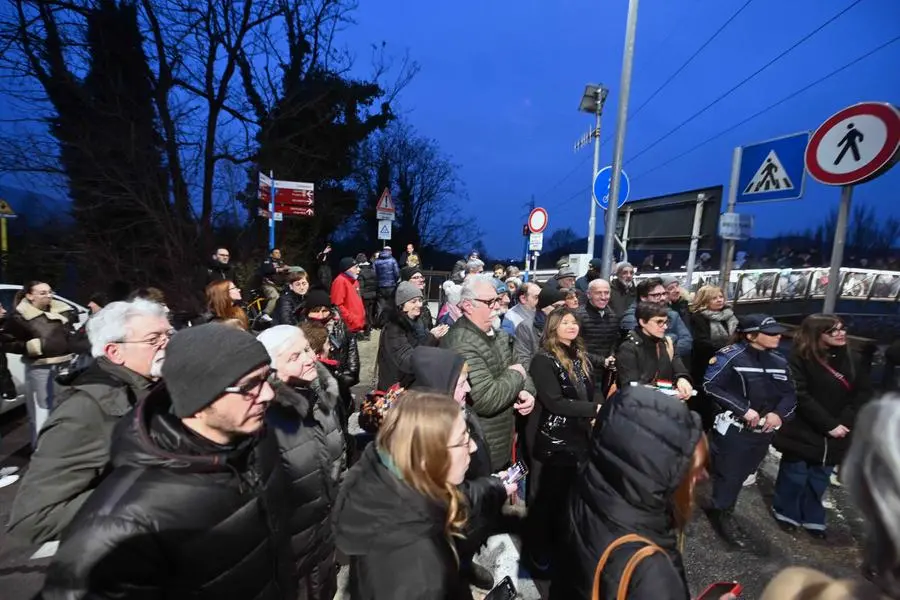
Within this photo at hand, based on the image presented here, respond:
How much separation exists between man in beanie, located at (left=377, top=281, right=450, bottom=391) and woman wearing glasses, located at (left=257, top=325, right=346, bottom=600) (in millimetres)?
1803

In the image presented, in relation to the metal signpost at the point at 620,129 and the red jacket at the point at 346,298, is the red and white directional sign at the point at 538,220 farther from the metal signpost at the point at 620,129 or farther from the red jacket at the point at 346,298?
the red jacket at the point at 346,298

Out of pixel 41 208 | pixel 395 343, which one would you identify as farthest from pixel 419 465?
pixel 41 208

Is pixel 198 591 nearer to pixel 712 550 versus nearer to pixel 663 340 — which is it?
pixel 712 550

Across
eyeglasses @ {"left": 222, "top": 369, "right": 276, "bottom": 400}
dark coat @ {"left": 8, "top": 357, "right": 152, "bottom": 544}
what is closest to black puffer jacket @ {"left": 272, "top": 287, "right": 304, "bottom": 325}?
dark coat @ {"left": 8, "top": 357, "right": 152, "bottom": 544}

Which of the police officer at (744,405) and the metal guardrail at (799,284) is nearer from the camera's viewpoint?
the police officer at (744,405)

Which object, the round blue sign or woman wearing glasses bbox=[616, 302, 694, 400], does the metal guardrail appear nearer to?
the round blue sign

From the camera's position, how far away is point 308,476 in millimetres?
1951

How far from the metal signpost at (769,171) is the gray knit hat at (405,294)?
12.1 ft

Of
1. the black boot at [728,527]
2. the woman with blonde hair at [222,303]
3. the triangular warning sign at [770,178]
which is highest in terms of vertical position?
the triangular warning sign at [770,178]

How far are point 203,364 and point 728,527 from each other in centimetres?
383

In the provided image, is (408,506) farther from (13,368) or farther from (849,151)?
(13,368)

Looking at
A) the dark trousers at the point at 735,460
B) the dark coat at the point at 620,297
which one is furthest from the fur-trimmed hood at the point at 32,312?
the dark coat at the point at 620,297

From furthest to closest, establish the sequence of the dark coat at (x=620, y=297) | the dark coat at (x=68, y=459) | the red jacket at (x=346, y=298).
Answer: the red jacket at (x=346, y=298) → the dark coat at (x=620, y=297) → the dark coat at (x=68, y=459)

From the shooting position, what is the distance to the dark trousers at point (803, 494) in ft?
10.6
